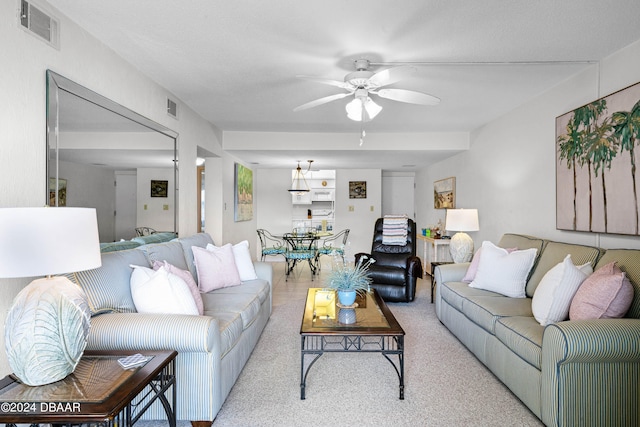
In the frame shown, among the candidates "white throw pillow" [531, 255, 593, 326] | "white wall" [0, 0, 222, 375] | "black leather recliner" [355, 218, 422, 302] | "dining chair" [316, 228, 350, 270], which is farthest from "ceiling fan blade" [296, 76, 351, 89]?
"dining chair" [316, 228, 350, 270]

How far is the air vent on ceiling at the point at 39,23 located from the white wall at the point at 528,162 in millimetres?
3835

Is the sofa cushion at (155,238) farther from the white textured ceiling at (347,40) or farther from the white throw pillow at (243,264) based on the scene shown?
the white textured ceiling at (347,40)

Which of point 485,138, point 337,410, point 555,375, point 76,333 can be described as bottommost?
point 337,410

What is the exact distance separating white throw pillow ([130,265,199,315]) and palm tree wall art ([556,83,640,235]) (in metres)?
3.07

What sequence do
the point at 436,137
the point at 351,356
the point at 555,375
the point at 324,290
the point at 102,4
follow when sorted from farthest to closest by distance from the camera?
the point at 436,137 → the point at 324,290 → the point at 351,356 → the point at 102,4 → the point at 555,375

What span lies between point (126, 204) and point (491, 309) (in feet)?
9.80

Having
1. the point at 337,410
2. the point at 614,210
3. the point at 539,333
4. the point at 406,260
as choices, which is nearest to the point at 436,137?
the point at 406,260

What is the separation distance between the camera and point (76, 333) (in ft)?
4.83

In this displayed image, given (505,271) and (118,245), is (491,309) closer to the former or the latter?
(505,271)

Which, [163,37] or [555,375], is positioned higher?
[163,37]

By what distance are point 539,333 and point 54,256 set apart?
2543mm

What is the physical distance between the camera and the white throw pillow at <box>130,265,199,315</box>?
217cm

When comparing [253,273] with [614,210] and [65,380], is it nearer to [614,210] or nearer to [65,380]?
[65,380]

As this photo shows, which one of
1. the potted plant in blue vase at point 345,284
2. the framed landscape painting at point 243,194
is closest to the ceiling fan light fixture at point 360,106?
the potted plant in blue vase at point 345,284
